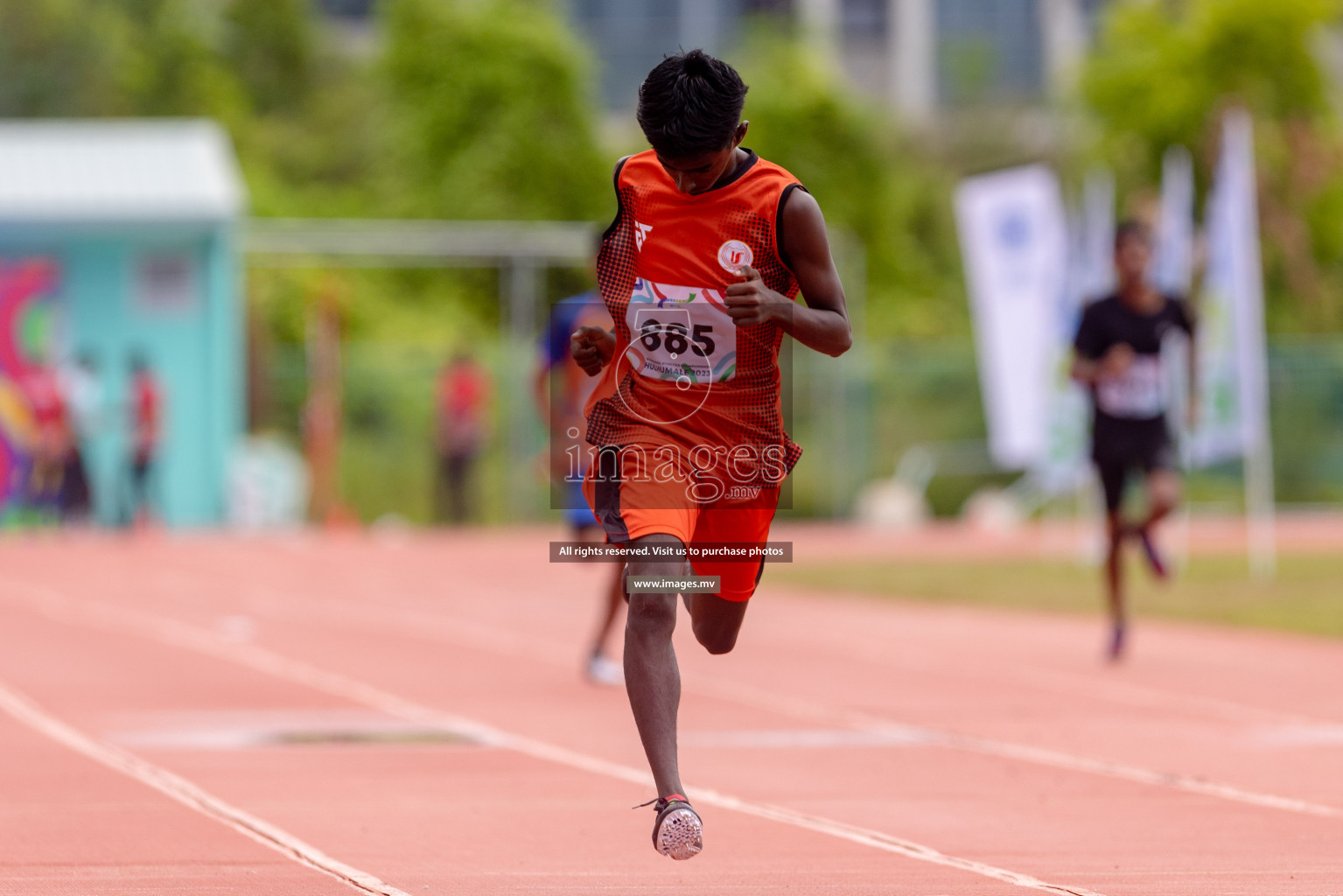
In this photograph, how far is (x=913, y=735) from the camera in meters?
8.72

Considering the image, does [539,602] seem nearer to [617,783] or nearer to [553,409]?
[553,409]

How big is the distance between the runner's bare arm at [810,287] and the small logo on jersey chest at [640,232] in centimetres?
35

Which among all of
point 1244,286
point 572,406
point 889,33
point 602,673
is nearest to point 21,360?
point 1244,286

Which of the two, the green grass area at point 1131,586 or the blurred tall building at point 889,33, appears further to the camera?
the blurred tall building at point 889,33

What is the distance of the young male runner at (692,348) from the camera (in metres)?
5.23

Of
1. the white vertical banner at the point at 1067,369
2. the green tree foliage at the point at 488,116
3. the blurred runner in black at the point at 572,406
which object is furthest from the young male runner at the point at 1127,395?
the green tree foliage at the point at 488,116

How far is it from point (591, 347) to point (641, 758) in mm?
2780

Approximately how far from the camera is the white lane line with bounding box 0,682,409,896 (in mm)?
5531

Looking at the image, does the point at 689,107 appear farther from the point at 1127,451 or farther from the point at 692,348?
the point at 1127,451

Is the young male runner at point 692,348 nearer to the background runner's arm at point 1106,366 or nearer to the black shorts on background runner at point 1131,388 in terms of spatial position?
the background runner's arm at point 1106,366

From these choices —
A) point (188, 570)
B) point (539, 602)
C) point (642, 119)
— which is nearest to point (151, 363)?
point (188, 570)

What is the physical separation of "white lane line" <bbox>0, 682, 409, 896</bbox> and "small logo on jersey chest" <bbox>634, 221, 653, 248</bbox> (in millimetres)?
1707

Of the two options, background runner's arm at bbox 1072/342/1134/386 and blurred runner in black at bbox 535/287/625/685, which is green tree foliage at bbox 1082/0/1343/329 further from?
blurred runner in black at bbox 535/287/625/685

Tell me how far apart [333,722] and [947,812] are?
10.7 ft
